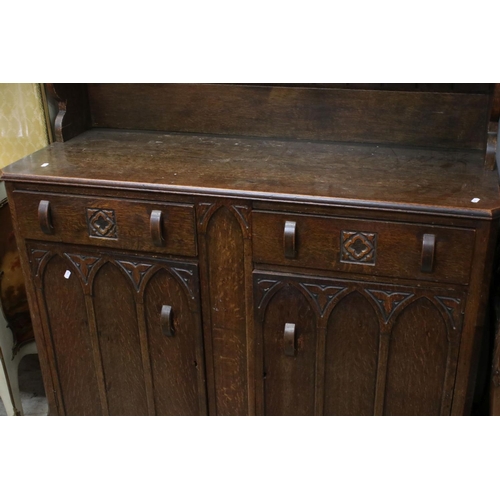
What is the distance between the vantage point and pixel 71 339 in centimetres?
236

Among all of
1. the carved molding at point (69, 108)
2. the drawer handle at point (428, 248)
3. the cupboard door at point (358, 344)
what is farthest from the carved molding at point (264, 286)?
the carved molding at point (69, 108)

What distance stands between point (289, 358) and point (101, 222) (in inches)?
28.7

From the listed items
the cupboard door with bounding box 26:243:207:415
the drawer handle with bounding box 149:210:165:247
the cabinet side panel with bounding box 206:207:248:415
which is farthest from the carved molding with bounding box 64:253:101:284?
the cabinet side panel with bounding box 206:207:248:415

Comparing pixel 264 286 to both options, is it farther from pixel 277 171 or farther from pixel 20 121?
pixel 20 121

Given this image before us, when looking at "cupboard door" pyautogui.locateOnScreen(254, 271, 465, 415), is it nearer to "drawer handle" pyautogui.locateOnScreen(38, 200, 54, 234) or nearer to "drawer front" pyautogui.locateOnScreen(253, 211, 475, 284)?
"drawer front" pyautogui.locateOnScreen(253, 211, 475, 284)

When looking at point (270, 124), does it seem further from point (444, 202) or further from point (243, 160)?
point (444, 202)

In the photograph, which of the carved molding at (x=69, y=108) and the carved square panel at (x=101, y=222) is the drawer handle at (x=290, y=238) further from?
the carved molding at (x=69, y=108)

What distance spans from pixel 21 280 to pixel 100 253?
65 centimetres

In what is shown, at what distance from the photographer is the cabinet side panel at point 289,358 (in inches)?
81.0

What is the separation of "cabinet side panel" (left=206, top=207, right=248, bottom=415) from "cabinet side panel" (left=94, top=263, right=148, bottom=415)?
0.28 meters

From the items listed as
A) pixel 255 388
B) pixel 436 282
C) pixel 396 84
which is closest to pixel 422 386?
pixel 436 282

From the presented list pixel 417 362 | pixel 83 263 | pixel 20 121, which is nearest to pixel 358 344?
pixel 417 362

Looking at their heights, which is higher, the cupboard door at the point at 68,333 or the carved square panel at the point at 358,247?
the carved square panel at the point at 358,247

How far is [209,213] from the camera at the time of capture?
1.99 meters
